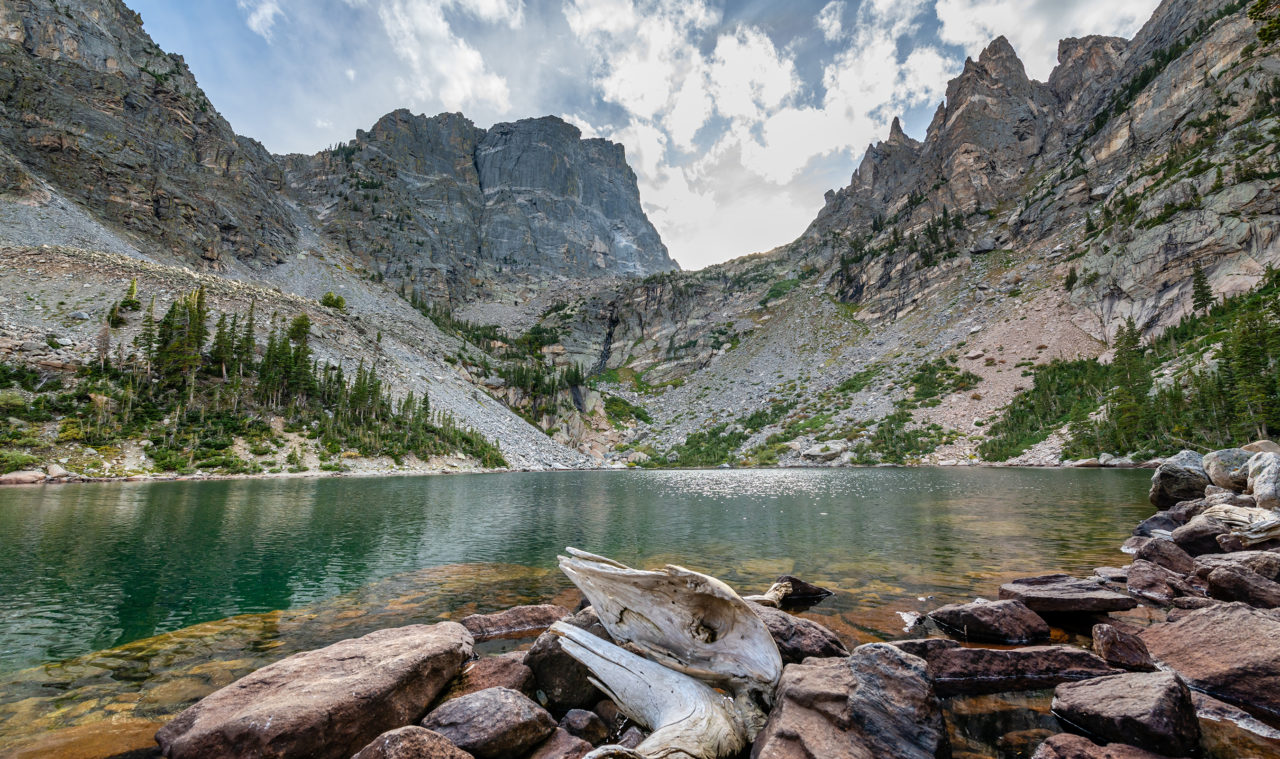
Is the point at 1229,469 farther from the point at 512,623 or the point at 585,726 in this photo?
the point at 512,623

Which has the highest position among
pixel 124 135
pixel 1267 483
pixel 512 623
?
pixel 124 135

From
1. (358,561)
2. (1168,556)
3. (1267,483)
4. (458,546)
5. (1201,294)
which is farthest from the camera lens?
(1201,294)

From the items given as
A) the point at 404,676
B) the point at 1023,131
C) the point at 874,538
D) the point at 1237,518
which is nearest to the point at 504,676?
the point at 404,676

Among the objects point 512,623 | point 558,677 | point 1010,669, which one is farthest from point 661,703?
point 1010,669

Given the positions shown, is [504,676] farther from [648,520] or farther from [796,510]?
[796,510]

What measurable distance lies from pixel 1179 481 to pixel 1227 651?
2447 centimetres

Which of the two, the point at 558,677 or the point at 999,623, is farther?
the point at 999,623

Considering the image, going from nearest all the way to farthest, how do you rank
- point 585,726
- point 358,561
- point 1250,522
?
1. point 585,726
2. point 1250,522
3. point 358,561

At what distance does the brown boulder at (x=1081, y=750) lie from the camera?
4.82 m

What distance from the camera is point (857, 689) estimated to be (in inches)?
230

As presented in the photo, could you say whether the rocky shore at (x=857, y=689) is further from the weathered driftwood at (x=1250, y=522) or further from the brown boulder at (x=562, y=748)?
the weathered driftwood at (x=1250, y=522)

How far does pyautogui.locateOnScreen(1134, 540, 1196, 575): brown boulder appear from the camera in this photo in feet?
40.8

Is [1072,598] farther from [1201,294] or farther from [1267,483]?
[1201,294]

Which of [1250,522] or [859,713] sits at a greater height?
[1250,522]
